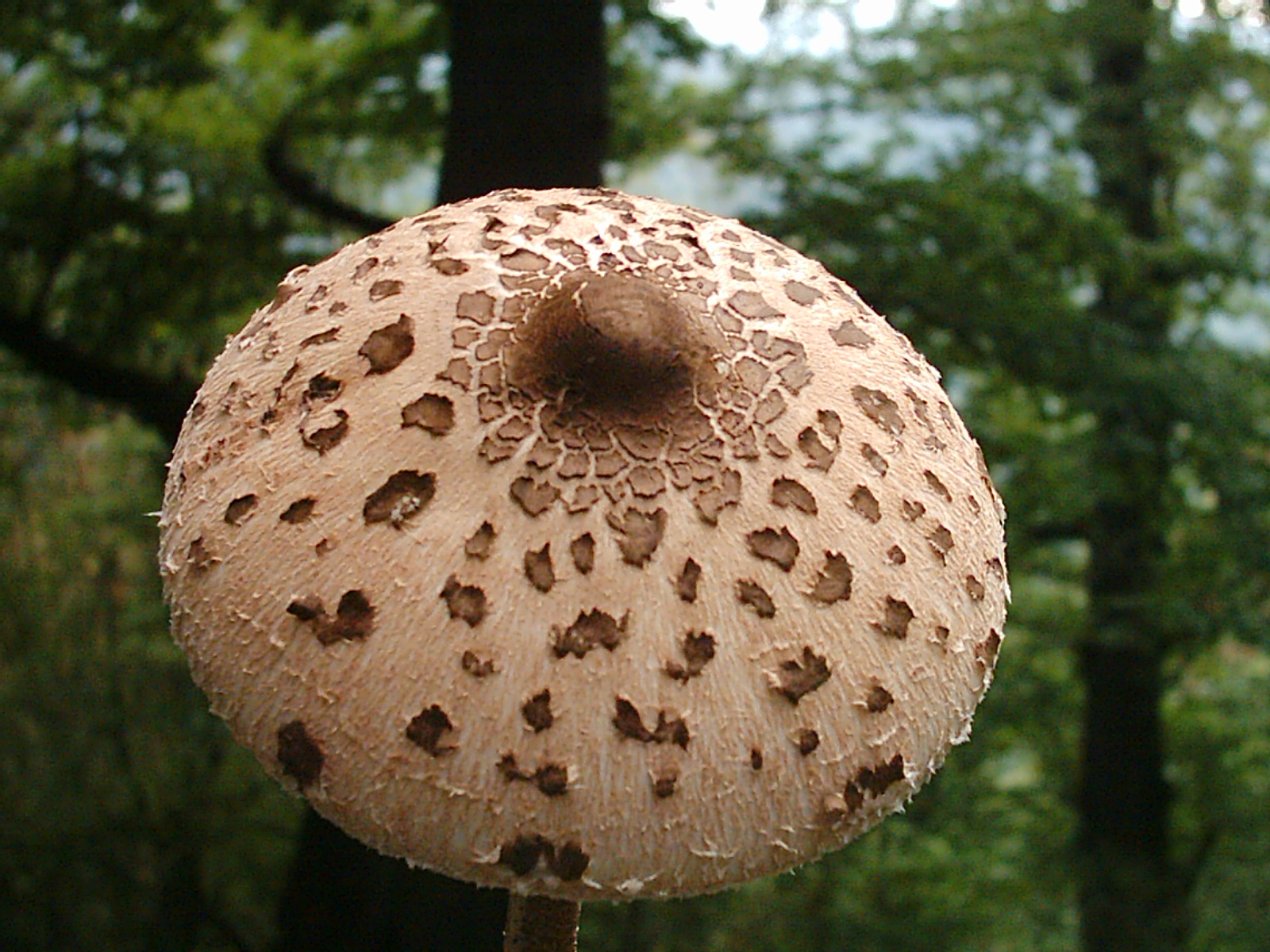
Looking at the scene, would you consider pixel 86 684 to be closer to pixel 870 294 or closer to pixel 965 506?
pixel 870 294

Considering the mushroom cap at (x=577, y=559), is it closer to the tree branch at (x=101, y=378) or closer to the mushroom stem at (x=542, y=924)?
the mushroom stem at (x=542, y=924)

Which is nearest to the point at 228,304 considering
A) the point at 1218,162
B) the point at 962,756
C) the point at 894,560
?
the point at 894,560

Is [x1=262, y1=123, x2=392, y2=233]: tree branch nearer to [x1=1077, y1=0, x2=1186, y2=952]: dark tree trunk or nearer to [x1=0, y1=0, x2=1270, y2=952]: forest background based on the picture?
[x1=0, y1=0, x2=1270, y2=952]: forest background

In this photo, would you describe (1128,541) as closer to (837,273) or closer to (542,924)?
(837,273)

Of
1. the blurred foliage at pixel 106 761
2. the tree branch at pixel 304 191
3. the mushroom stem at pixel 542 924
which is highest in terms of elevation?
the mushroom stem at pixel 542 924

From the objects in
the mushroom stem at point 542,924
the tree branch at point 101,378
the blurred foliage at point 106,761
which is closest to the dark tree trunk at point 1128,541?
the mushroom stem at point 542,924

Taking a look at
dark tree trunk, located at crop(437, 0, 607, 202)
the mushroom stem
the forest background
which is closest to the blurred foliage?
the forest background

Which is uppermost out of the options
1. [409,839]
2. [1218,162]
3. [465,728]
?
[465,728]
